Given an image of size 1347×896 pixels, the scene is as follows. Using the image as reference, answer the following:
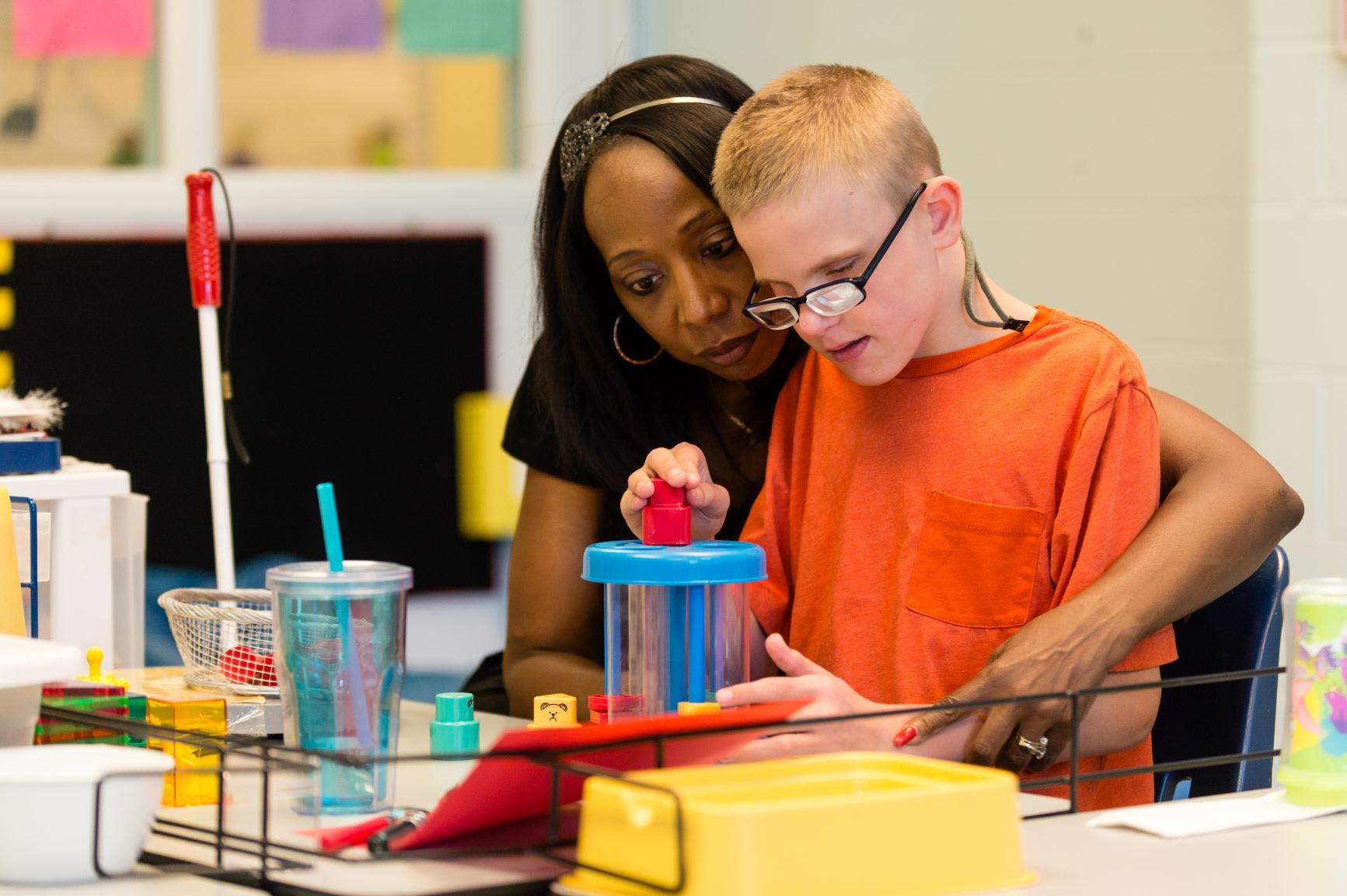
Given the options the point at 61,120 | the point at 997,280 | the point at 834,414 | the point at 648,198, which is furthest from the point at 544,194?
the point at 61,120

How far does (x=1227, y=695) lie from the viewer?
1.40 metres

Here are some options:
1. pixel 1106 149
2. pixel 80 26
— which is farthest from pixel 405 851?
pixel 80 26

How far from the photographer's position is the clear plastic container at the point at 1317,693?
1.00 m

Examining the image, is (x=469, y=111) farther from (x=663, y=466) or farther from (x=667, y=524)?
(x=667, y=524)

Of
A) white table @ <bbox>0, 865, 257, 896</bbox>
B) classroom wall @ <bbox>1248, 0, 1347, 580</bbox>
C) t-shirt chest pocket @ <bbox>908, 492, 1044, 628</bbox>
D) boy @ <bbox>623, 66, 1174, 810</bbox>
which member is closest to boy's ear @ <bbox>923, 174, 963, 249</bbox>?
boy @ <bbox>623, 66, 1174, 810</bbox>

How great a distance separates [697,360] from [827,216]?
36 centimetres

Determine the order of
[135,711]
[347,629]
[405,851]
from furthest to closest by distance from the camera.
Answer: [135,711], [347,629], [405,851]

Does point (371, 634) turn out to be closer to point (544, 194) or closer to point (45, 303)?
point (544, 194)

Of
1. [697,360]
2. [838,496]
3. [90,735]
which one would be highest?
[697,360]

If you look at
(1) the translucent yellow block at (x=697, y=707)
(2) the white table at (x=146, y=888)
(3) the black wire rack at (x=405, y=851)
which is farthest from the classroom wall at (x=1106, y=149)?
(2) the white table at (x=146, y=888)

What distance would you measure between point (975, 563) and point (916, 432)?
0.13 metres

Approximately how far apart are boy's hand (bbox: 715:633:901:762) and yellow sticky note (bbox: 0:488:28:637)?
50cm

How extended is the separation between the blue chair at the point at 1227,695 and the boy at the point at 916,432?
2.3 inches

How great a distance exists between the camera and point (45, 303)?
3342 mm
